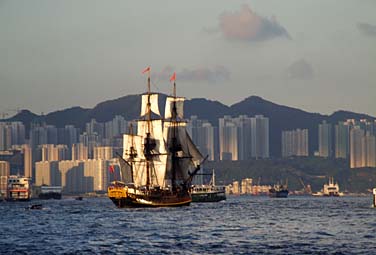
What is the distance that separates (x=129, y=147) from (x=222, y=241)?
3648 inches

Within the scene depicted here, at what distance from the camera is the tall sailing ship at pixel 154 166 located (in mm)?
152125

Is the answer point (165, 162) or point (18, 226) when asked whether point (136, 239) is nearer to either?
point (18, 226)

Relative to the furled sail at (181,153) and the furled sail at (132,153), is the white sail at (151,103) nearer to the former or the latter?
the furled sail at (181,153)

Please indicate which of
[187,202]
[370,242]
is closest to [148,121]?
[187,202]

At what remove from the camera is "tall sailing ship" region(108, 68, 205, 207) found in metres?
152

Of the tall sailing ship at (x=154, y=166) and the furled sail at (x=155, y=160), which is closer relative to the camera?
the tall sailing ship at (x=154, y=166)

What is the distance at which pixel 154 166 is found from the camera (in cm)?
16412

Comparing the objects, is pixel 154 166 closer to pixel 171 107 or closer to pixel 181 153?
pixel 181 153

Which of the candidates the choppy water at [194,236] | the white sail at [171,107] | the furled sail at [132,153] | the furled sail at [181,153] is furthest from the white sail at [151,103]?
the choppy water at [194,236]

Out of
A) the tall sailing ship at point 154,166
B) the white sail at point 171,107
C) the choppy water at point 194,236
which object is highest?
the white sail at point 171,107

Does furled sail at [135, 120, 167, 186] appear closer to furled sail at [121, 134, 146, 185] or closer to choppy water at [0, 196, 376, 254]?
furled sail at [121, 134, 146, 185]

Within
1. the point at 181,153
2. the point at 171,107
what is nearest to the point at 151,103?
the point at 171,107

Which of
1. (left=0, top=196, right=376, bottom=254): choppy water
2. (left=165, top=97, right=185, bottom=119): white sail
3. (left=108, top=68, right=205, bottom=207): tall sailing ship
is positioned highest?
(left=165, top=97, right=185, bottom=119): white sail

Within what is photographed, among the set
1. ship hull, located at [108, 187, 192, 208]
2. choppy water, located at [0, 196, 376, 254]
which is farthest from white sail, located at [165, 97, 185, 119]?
choppy water, located at [0, 196, 376, 254]
